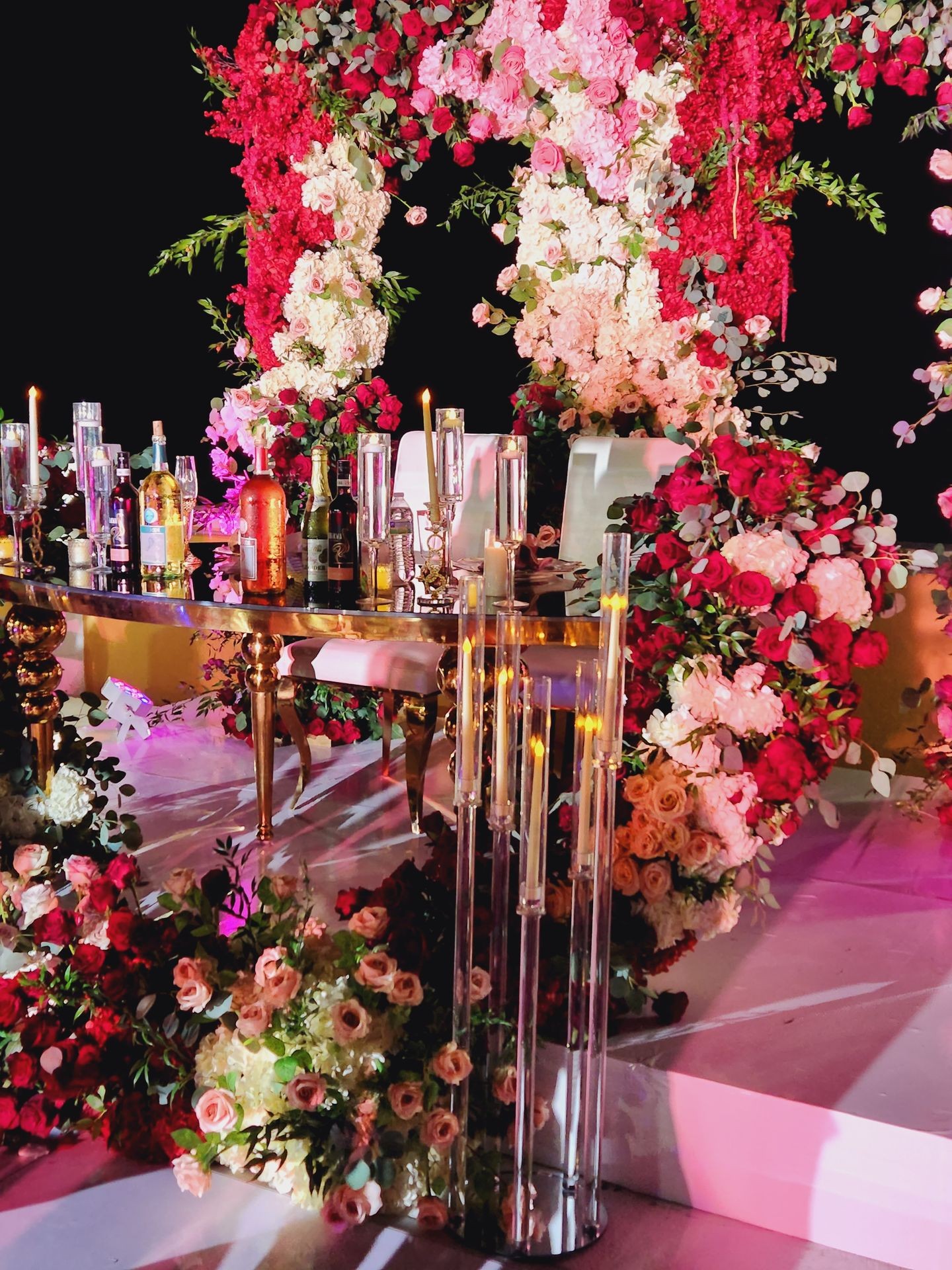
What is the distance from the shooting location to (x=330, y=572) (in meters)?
2.43

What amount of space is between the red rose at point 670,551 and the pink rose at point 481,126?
2.07 metres

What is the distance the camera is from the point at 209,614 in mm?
2109

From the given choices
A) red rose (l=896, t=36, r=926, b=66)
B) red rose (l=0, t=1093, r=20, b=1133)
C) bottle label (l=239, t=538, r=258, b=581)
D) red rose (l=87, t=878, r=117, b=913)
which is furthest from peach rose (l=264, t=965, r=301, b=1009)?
red rose (l=896, t=36, r=926, b=66)

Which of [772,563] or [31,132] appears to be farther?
[31,132]

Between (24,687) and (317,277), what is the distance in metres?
1.76

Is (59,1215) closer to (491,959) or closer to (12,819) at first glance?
(491,959)

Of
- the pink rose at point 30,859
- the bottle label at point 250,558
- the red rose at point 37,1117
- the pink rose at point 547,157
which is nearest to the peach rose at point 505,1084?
the red rose at point 37,1117

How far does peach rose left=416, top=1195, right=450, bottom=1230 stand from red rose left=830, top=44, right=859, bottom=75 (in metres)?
2.77

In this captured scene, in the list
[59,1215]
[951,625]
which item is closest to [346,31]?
[951,625]

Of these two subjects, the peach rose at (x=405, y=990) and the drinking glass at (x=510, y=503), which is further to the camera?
the drinking glass at (x=510, y=503)

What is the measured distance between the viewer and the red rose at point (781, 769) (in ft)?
6.88

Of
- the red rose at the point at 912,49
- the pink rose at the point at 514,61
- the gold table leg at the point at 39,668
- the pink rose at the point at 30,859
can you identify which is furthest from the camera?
the pink rose at the point at 514,61

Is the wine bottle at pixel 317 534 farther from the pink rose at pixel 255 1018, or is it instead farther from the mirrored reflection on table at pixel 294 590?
the pink rose at pixel 255 1018

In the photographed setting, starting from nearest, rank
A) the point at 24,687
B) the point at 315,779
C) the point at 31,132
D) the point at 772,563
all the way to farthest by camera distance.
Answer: the point at 772,563 < the point at 24,687 < the point at 315,779 < the point at 31,132
